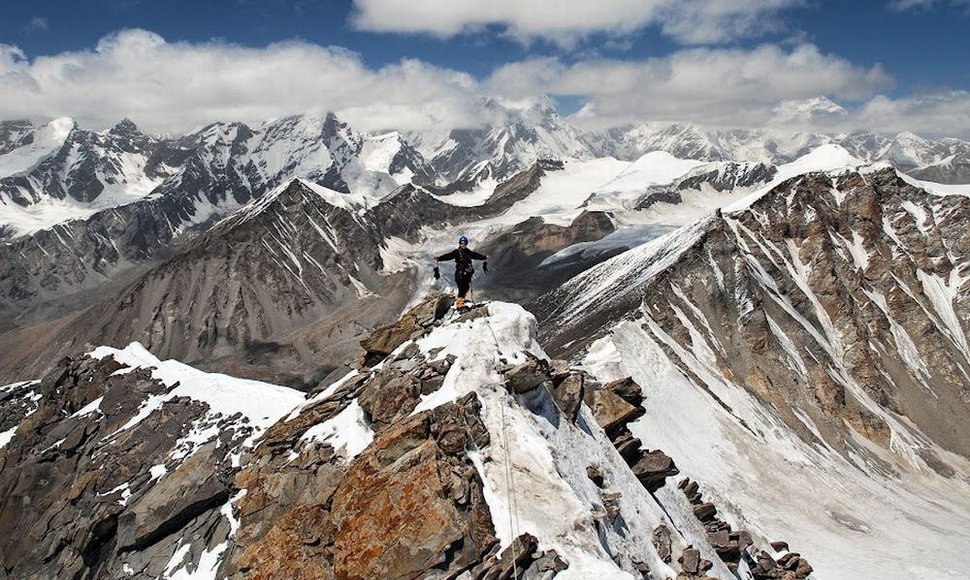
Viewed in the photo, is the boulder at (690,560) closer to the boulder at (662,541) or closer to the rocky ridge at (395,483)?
the rocky ridge at (395,483)

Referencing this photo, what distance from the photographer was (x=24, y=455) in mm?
42719

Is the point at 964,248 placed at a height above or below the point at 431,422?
below

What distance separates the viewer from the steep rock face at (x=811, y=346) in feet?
201

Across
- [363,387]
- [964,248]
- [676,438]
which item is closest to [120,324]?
[676,438]

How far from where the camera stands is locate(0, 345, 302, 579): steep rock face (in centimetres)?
2759

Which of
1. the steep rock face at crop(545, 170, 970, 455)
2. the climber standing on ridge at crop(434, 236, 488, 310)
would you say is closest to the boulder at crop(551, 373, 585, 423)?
the climber standing on ridge at crop(434, 236, 488, 310)

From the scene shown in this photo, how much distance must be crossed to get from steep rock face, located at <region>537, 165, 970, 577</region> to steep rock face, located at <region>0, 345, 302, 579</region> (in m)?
30.3

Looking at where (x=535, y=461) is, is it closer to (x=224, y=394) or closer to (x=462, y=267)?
(x=462, y=267)

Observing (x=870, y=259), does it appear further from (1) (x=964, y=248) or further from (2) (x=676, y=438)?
(2) (x=676, y=438)

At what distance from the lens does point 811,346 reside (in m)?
90.6

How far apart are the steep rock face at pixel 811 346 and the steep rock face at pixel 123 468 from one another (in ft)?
99.4

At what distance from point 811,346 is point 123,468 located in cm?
8465

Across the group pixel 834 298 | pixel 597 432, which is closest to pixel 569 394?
pixel 597 432

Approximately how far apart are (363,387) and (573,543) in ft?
35.4
